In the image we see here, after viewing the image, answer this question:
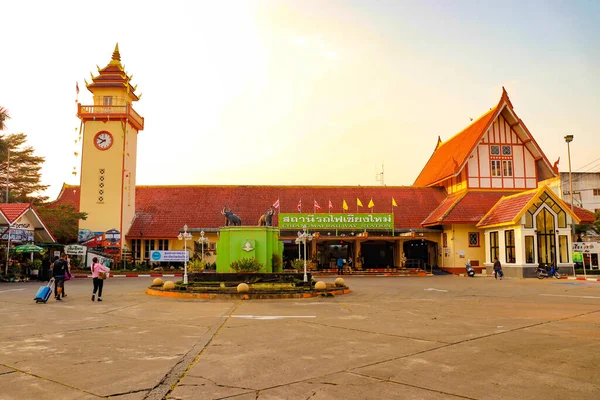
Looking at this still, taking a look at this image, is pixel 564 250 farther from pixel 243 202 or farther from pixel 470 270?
pixel 243 202

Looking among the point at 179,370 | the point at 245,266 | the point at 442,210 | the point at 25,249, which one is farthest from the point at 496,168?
the point at 179,370

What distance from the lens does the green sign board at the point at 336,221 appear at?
105ft

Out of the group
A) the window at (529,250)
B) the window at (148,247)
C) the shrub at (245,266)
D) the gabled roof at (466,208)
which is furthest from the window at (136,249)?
the window at (529,250)

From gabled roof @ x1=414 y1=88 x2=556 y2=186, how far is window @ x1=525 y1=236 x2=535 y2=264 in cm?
789

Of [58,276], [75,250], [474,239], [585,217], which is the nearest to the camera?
[58,276]

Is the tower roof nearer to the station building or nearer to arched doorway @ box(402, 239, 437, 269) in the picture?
the station building

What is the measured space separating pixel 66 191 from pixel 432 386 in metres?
38.9

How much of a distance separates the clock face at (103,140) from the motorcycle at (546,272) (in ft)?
95.1

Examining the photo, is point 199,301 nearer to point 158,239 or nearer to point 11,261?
point 11,261

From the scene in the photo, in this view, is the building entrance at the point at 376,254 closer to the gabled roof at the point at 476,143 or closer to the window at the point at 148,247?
the gabled roof at the point at 476,143

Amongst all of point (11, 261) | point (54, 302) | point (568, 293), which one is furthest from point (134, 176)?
point (568, 293)

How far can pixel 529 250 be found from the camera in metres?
26.1

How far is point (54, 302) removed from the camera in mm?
13758

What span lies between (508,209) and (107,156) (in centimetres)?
2715
